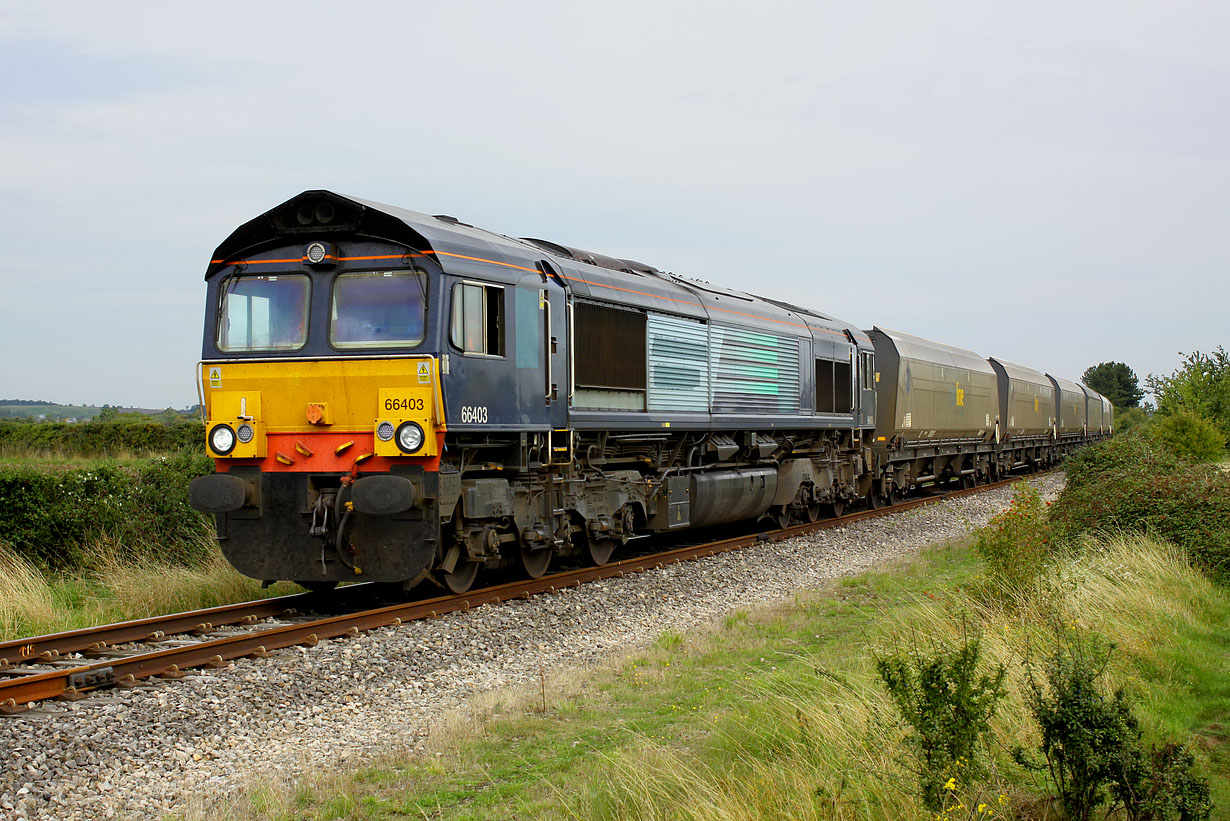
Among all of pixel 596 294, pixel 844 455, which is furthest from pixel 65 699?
pixel 844 455

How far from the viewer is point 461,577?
434 inches

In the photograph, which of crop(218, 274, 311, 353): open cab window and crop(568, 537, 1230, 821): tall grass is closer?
crop(568, 537, 1230, 821): tall grass

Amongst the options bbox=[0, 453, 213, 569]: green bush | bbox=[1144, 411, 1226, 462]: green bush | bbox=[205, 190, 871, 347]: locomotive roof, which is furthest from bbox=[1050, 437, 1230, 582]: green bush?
bbox=[1144, 411, 1226, 462]: green bush

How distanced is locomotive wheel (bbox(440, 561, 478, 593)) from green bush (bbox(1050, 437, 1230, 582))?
8.45 meters

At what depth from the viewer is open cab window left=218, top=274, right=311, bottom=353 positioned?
1038 cm

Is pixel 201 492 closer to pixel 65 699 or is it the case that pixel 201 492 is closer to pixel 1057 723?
pixel 65 699

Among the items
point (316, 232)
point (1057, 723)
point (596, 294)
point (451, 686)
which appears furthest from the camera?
point (596, 294)

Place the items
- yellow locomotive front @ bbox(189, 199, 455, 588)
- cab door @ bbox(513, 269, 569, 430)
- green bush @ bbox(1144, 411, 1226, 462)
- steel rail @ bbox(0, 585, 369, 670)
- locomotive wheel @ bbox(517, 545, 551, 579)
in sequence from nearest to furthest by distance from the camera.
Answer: steel rail @ bbox(0, 585, 369, 670) < yellow locomotive front @ bbox(189, 199, 455, 588) < cab door @ bbox(513, 269, 569, 430) < locomotive wheel @ bbox(517, 545, 551, 579) < green bush @ bbox(1144, 411, 1226, 462)

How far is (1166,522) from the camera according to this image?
13.4 m

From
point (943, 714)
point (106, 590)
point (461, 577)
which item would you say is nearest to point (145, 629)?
point (461, 577)

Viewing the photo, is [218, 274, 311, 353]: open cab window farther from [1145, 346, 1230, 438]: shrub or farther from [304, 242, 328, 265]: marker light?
[1145, 346, 1230, 438]: shrub

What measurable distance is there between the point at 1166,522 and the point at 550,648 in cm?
872

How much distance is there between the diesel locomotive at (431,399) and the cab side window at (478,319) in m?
0.03

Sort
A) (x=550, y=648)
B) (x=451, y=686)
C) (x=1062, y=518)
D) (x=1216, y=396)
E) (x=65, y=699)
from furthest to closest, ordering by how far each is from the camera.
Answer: (x=1216, y=396)
(x=1062, y=518)
(x=550, y=648)
(x=451, y=686)
(x=65, y=699)
